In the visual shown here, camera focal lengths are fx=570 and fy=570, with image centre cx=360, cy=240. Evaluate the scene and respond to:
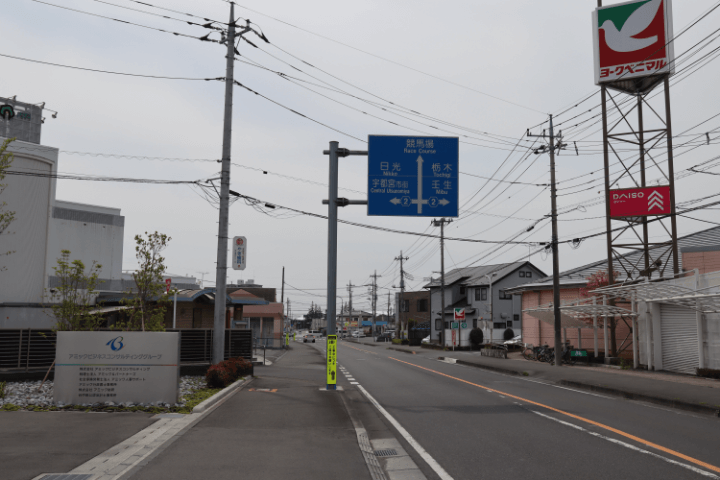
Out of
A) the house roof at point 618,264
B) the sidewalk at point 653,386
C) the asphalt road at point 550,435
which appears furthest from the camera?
the house roof at point 618,264

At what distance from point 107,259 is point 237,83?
1466 inches

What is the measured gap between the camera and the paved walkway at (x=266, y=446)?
6.86m

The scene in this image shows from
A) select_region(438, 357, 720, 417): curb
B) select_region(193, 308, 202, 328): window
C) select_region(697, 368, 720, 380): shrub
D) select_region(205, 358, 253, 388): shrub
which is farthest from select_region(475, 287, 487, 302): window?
select_region(205, 358, 253, 388): shrub

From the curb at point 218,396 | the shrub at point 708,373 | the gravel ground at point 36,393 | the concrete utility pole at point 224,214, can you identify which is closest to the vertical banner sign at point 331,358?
the curb at point 218,396

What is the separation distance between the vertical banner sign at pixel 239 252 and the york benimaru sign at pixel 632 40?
19.5 m

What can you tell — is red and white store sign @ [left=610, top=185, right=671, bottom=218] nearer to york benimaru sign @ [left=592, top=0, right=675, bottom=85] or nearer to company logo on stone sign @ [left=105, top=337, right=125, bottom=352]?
york benimaru sign @ [left=592, top=0, right=675, bottom=85]

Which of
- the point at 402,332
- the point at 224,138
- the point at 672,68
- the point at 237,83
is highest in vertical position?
the point at 672,68

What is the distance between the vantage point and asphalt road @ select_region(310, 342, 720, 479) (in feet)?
24.0

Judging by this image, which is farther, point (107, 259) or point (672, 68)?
point (107, 259)

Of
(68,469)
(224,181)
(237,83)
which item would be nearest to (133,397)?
(68,469)

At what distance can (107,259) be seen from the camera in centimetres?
5088

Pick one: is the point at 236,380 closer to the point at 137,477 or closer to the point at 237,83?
the point at 237,83

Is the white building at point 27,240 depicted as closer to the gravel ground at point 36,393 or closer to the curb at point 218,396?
the gravel ground at point 36,393

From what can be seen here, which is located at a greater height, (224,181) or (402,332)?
(224,181)
